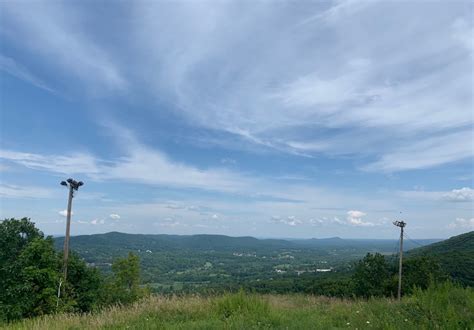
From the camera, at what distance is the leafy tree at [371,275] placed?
41.6 meters

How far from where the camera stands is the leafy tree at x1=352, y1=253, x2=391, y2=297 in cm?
4157

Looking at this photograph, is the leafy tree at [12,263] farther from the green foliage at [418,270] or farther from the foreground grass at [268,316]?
the green foliage at [418,270]

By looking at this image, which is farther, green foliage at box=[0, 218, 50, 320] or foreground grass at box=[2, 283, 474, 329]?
green foliage at box=[0, 218, 50, 320]

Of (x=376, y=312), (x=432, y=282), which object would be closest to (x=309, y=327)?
(x=376, y=312)

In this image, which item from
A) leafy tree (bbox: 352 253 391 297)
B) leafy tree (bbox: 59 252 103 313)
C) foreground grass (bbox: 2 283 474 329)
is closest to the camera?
foreground grass (bbox: 2 283 474 329)

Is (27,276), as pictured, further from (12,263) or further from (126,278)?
(126,278)

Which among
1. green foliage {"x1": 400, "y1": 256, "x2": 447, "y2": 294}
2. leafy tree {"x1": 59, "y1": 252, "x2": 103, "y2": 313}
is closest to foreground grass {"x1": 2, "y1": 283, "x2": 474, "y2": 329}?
leafy tree {"x1": 59, "y1": 252, "x2": 103, "y2": 313}

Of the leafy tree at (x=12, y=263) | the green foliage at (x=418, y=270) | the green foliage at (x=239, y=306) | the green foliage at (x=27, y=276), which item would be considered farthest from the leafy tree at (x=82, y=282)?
the green foliage at (x=418, y=270)

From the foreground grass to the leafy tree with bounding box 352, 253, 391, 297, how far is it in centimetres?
3809

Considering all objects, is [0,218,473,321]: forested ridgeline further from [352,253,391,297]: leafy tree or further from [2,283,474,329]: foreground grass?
[2,283,474,329]: foreground grass

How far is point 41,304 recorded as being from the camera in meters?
17.1

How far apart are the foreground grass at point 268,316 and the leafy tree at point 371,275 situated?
125ft

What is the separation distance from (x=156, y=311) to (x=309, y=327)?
369 centimetres

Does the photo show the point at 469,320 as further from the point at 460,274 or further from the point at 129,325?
the point at 460,274
